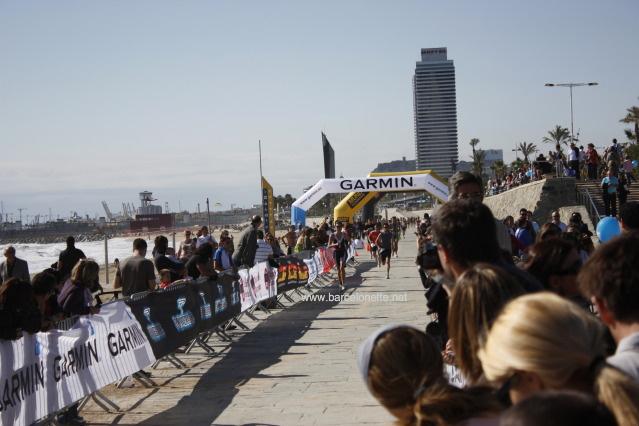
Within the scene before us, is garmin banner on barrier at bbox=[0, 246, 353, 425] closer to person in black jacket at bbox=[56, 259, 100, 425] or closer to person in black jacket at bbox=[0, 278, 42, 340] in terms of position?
person in black jacket at bbox=[0, 278, 42, 340]

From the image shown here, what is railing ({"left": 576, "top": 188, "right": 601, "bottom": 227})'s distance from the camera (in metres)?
25.1

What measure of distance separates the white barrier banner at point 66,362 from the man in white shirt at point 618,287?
4712 millimetres

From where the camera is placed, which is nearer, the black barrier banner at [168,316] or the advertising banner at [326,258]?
the black barrier banner at [168,316]

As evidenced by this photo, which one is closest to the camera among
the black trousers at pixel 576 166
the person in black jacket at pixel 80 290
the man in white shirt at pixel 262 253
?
the person in black jacket at pixel 80 290

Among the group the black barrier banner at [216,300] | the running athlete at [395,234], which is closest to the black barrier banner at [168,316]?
the black barrier banner at [216,300]

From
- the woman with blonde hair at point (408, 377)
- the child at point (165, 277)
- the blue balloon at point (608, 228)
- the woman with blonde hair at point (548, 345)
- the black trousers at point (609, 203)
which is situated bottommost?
the child at point (165, 277)

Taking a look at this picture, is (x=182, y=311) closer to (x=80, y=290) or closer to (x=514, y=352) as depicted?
(x=80, y=290)

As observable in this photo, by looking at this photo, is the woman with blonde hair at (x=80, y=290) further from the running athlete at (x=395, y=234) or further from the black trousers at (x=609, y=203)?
the running athlete at (x=395, y=234)

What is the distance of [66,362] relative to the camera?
709 centimetres

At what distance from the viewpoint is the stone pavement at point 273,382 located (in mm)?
7707

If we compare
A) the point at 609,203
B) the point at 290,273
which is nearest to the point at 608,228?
the point at 290,273

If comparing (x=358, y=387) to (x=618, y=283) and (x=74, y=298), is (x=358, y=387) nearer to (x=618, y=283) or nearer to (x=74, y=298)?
(x=74, y=298)

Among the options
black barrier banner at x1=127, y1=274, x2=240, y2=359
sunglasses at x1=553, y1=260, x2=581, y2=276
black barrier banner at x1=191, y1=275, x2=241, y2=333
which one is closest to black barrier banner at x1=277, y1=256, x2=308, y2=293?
black barrier banner at x1=191, y1=275, x2=241, y2=333

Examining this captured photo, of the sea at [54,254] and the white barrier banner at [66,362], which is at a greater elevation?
the white barrier banner at [66,362]
